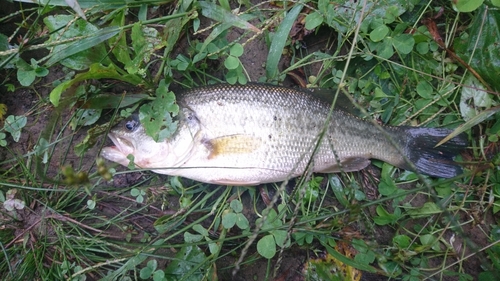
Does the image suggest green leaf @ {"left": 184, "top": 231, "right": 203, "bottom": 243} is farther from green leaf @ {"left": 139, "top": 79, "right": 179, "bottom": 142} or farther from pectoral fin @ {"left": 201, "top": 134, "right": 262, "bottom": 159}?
green leaf @ {"left": 139, "top": 79, "right": 179, "bottom": 142}

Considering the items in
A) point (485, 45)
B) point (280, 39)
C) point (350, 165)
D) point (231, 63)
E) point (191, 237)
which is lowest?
point (191, 237)

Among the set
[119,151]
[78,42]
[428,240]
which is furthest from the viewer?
[428,240]

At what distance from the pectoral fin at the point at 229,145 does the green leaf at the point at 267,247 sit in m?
0.66

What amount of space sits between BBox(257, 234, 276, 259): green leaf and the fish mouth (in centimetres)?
115

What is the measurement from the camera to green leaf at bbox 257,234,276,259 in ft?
9.25

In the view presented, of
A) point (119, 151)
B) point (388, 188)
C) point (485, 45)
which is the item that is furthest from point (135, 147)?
point (485, 45)

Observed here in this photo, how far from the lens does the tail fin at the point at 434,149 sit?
3.06m

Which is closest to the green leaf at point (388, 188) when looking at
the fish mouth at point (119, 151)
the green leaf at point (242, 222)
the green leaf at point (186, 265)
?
the green leaf at point (242, 222)

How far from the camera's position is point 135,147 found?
282 centimetres

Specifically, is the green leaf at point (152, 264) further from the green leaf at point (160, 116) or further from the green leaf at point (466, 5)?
the green leaf at point (466, 5)

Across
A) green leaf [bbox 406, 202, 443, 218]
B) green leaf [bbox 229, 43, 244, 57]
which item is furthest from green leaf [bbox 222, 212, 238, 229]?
green leaf [bbox 406, 202, 443, 218]

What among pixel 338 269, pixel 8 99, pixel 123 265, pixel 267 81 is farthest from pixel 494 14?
pixel 8 99

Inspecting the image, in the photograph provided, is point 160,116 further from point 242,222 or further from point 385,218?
point 385,218

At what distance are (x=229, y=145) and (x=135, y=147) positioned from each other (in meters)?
0.69
